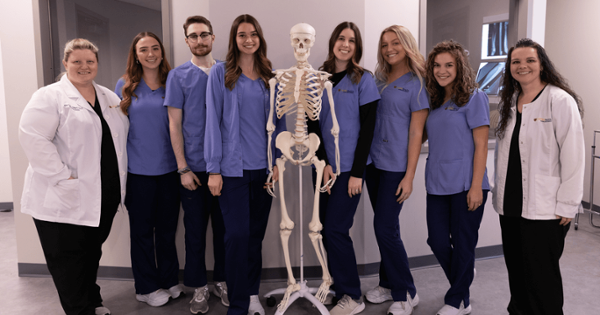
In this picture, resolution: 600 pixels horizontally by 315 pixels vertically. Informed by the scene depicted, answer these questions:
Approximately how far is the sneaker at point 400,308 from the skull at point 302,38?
158cm

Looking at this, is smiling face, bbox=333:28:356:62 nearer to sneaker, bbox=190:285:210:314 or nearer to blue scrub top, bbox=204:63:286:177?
blue scrub top, bbox=204:63:286:177

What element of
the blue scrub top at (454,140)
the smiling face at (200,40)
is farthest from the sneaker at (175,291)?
the blue scrub top at (454,140)

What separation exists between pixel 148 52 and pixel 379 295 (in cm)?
214

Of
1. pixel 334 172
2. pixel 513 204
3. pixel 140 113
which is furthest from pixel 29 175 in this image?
pixel 513 204

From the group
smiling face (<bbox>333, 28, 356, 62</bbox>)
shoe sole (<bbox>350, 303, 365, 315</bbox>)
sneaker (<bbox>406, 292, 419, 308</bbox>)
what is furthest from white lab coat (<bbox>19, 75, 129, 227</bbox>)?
sneaker (<bbox>406, 292, 419, 308</bbox>)

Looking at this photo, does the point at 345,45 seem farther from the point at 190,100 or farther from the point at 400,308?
the point at 400,308

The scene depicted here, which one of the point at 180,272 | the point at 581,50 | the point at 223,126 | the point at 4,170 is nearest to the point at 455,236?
the point at 223,126

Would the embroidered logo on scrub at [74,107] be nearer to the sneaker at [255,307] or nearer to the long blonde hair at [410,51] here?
the sneaker at [255,307]

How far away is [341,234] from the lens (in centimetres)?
234

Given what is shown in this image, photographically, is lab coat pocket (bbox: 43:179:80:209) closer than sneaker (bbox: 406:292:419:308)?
Yes

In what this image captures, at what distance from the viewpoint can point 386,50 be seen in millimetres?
2336

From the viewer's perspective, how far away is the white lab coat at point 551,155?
1878 mm

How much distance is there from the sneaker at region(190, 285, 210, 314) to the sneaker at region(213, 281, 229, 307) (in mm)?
90

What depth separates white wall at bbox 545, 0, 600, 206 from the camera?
181 inches
